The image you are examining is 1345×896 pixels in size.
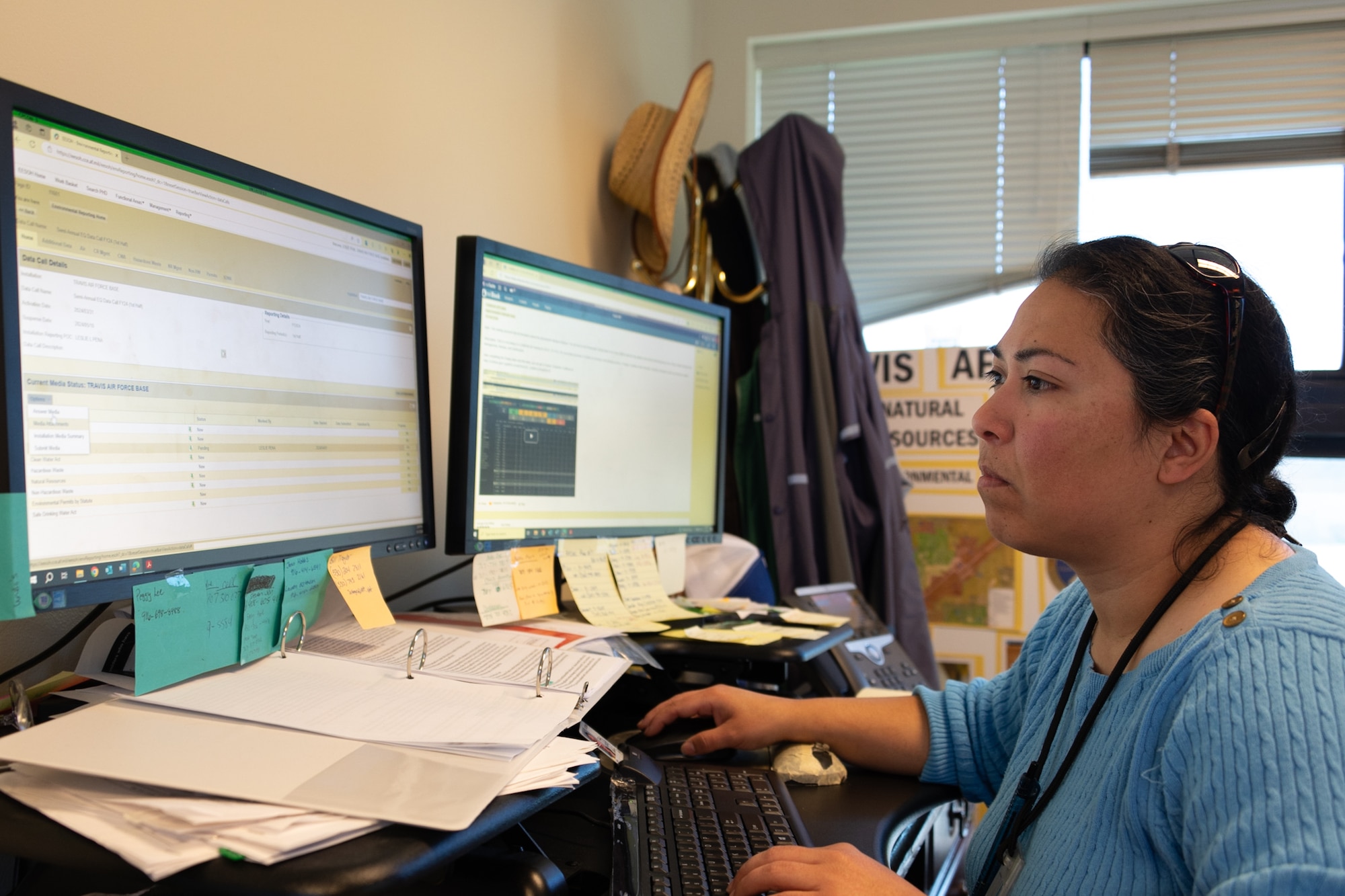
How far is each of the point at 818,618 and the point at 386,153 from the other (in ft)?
2.98


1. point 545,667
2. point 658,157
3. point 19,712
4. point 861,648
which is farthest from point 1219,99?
point 19,712

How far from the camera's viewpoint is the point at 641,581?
4.29 feet

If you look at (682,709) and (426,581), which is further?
(426,581)

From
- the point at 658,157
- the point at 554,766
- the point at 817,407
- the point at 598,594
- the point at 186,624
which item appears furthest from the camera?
the point at 817,407

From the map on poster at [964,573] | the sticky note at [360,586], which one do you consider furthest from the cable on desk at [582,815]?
the map on poster at [964,573]

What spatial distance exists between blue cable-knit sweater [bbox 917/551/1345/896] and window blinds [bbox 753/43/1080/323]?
6.28ft

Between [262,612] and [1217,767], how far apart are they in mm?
764

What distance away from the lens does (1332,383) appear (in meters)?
2.33

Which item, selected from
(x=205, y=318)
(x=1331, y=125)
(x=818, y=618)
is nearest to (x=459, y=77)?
(x=205, y=318)

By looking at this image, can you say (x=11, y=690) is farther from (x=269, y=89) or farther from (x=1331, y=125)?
(x=1331, y=125)

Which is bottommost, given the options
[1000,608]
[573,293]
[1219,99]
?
[1000,608]

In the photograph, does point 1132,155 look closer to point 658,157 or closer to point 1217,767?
point 658,157

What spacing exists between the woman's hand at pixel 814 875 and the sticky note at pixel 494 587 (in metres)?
0.49

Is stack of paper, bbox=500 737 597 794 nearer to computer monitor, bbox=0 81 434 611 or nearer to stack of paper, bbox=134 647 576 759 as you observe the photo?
stack of paper, bbox=134 647 576 759
